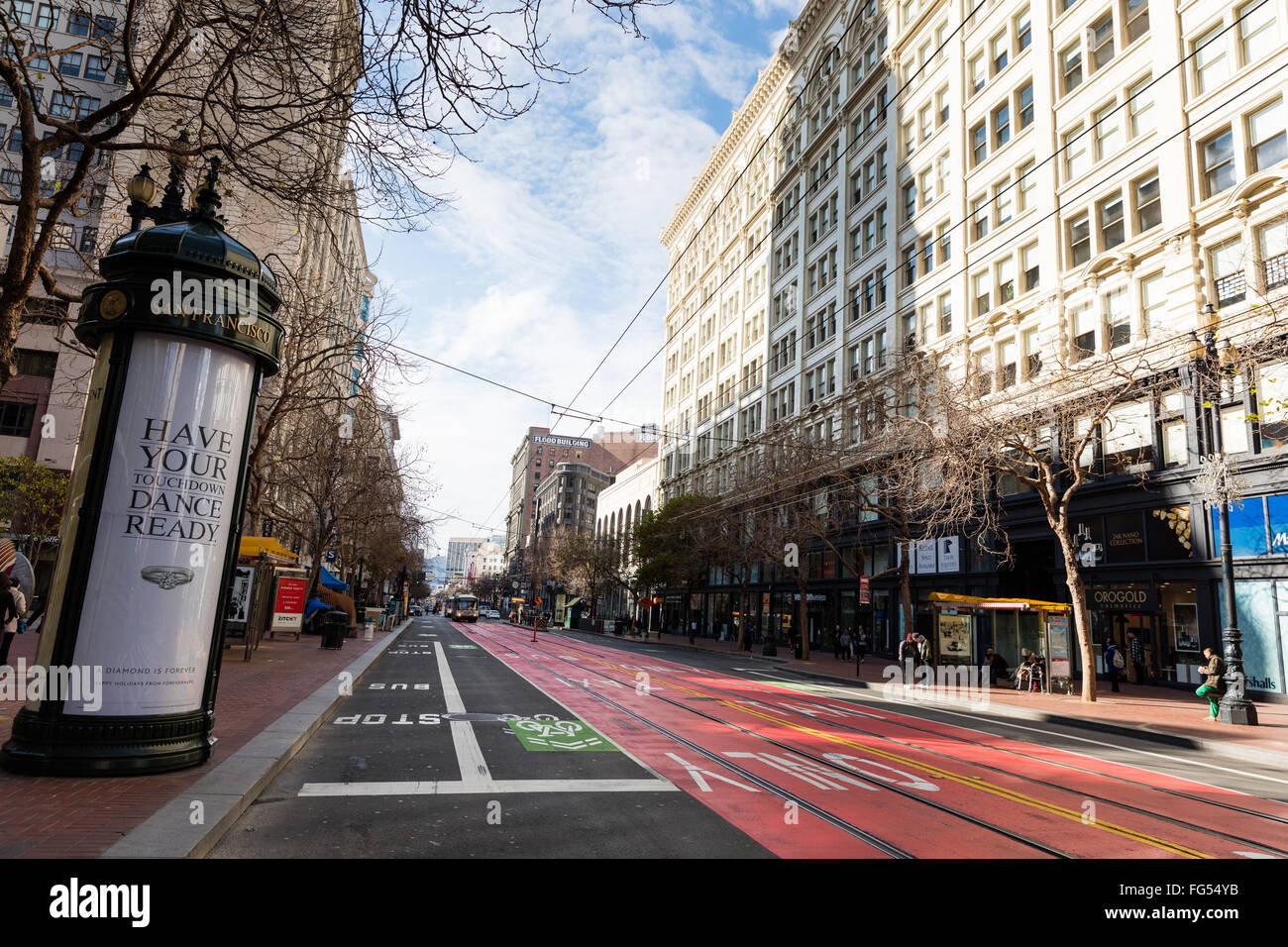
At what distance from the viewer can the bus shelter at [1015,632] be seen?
22.5 meters

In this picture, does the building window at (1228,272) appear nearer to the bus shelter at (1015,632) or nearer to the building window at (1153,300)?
the building window at (1153,300)

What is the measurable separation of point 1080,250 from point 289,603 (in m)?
30.9

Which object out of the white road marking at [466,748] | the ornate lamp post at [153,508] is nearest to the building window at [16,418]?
the white road marking at [466,748]

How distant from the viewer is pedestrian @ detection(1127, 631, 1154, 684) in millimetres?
25344

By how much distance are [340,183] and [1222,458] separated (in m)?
20.0

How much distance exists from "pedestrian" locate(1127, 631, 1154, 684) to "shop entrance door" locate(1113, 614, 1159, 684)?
0.28 ft

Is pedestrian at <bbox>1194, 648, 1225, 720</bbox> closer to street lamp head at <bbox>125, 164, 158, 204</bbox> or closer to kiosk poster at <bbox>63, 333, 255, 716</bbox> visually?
kiosk poster at <bbox>63, 333, 255, 716</bbox>

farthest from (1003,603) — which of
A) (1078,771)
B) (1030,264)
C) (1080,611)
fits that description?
(1030,264)

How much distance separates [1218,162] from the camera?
24.1 m

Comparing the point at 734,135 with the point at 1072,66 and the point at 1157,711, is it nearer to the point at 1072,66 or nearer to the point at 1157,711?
the point at 1072,66
